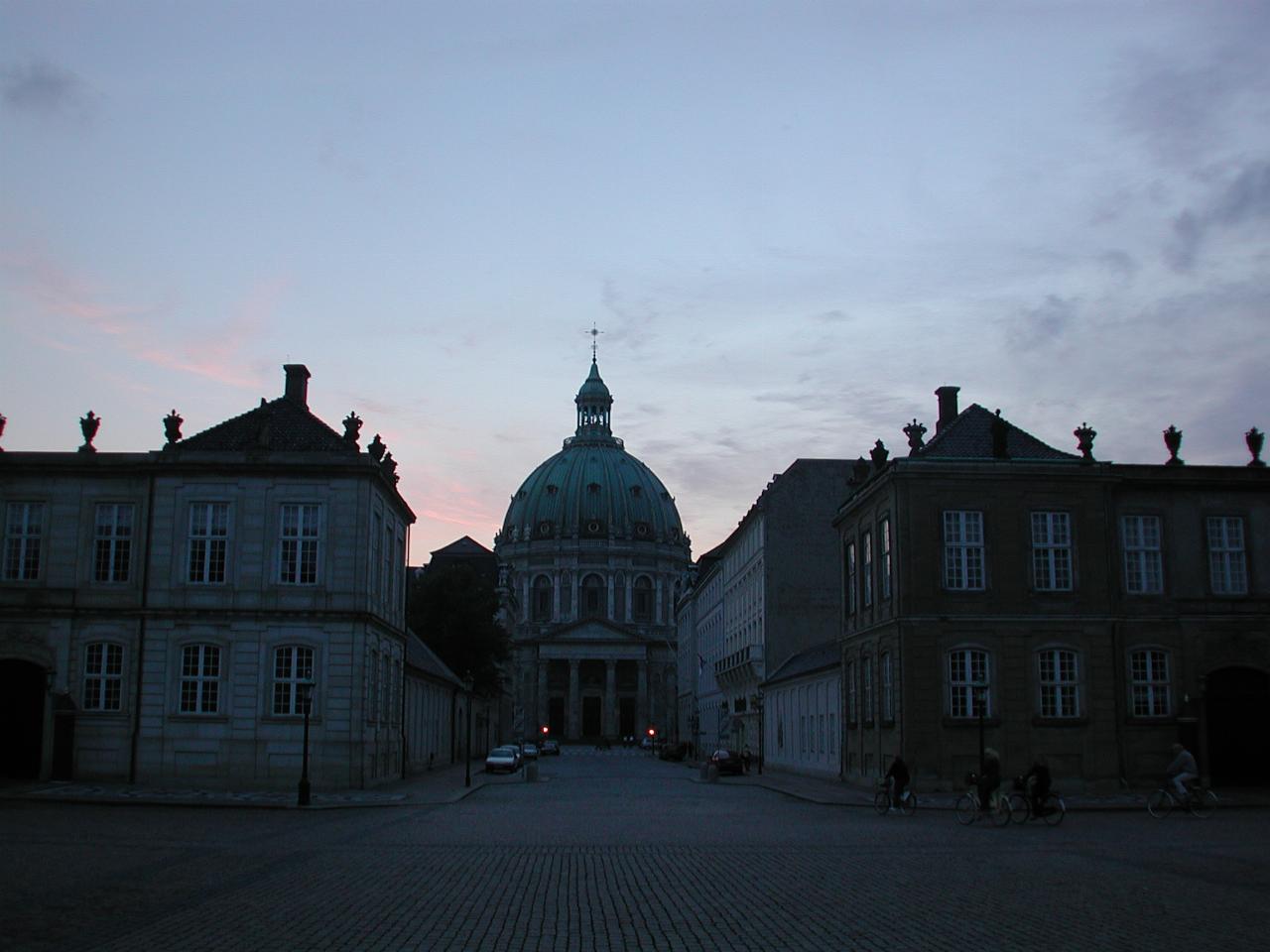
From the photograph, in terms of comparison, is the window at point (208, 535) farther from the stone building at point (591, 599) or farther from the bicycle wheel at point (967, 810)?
the stone building at point (591, 599)

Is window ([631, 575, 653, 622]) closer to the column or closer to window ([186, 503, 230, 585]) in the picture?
the column

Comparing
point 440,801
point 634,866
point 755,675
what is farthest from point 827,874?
point 755,675

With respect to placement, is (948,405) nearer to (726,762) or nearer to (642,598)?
(726,762)

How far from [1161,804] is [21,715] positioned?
109 feet

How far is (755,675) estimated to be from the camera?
3004 inches

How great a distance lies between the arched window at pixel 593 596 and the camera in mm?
188625

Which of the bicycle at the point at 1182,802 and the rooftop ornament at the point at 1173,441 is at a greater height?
the rooftop ornament at the point at 1173,441

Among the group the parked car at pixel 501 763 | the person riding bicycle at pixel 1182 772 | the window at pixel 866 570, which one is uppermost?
the window at pixel 866 570

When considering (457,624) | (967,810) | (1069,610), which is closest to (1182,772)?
(967,810)

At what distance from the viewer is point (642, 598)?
191 m

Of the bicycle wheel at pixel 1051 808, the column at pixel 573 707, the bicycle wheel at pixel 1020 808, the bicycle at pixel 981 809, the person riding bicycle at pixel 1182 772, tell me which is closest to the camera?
the bicycle at pixel 981 809

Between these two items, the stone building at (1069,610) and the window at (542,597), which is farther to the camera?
the window at (542,597)

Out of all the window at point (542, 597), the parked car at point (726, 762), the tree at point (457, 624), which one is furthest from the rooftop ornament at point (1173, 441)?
the window at point (542, 597)

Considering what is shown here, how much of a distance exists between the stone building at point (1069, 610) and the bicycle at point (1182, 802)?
899cm
